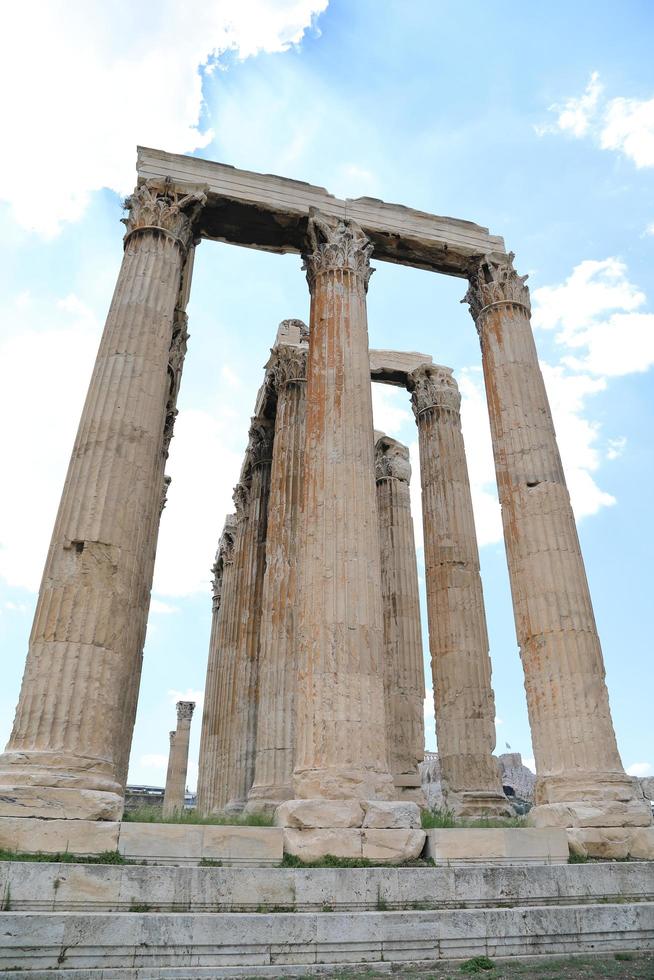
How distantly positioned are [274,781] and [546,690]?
6287 millimetres

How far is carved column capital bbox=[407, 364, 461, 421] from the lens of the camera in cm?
2164

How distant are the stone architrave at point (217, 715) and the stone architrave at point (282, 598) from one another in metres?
5.69

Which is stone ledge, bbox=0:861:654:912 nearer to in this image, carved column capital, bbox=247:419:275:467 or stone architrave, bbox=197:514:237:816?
stone architrave, bbox=197:514:237:816

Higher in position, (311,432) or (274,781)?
(311,432)

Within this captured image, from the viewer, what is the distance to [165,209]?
15.0 metres

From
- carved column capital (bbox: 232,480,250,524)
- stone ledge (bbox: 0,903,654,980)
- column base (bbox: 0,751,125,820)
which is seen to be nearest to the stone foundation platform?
stone ledge (bbox: 0,903,654,980)

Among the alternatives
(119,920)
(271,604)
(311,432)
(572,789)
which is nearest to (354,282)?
(311,432)

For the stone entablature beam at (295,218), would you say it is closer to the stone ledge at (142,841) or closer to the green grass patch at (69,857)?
the stone ledge at (142,841)

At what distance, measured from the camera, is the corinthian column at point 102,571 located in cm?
956

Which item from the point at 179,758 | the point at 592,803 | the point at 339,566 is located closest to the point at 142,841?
the point at 339,566

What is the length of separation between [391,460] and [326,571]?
40.7ft

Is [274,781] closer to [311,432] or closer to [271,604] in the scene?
[271,604]

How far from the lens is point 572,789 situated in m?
11.9

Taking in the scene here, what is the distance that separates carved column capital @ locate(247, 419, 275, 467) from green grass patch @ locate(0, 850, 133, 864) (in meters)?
14.8
